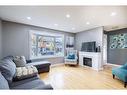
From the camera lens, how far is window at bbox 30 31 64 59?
4771mm

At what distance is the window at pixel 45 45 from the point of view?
477cm

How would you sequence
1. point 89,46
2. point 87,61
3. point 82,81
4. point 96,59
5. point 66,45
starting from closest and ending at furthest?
point 82,81
point 96,59
point 89,46
point 87,61
point 66,45

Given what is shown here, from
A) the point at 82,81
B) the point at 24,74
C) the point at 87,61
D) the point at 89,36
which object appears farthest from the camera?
the point at 89,36

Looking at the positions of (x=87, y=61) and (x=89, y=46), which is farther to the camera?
(x=87, y=61)

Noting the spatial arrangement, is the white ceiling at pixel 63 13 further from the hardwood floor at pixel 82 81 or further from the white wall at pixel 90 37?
the hardwood floor at pixel 82 81

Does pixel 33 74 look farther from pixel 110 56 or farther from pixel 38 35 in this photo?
pixel 110 56

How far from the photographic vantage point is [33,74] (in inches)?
91.6

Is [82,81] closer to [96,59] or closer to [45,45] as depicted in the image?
[96,59]

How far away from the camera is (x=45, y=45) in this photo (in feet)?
17.4

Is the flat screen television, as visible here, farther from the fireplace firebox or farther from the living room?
the fireplace firebox

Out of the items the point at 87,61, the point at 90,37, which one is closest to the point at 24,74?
the point at 87,61

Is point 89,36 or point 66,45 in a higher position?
point 89,36
